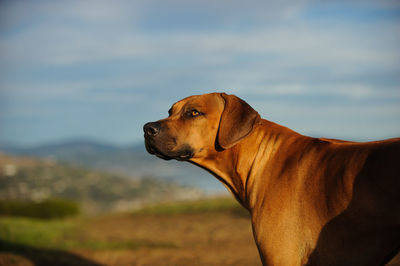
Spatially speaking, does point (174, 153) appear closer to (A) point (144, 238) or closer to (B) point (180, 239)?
(B) point (180, 239)

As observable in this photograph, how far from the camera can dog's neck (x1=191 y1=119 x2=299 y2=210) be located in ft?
14.8

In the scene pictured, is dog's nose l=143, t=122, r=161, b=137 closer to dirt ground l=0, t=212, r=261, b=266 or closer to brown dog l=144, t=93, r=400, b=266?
brown dog l=144, t=93, r=400, b=266

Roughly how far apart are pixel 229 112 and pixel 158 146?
0.84 m

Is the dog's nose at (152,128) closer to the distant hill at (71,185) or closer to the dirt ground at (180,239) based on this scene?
the dirt ground at (180,239)

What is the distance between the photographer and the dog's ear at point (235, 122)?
4.50 meters

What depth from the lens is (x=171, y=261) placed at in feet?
31.0

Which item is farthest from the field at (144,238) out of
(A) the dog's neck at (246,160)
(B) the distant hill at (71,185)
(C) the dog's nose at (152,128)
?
(B) the distant hill at (71,185)

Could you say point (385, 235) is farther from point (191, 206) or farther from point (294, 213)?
point (191, 206)

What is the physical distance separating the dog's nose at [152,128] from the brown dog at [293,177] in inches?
0.4

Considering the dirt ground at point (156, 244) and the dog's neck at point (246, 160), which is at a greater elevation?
the dog's neck at point (246, 160)

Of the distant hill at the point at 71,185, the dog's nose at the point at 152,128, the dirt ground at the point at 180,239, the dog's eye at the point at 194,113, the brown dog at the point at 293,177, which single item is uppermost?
the dog's eye at the point at 194,113

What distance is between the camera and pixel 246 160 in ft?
15.1

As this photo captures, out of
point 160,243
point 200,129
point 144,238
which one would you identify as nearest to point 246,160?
point 200,129

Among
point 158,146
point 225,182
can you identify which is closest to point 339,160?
point 225,182
